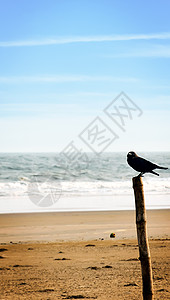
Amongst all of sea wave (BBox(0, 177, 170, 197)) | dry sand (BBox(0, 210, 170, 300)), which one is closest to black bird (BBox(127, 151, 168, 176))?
dry sand (BBox(0, 210, 170, 300))

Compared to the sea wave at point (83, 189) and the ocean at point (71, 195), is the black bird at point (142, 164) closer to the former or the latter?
the ocean at point (71, 195)

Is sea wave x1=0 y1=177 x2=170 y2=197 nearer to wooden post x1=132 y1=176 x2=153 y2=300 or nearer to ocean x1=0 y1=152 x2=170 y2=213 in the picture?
ocean x1=0 y1=152 x2=170 y2=213

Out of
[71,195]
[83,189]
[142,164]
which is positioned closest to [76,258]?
[142,164]

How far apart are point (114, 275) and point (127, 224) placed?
21.0 feet

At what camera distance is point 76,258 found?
32.2 feet

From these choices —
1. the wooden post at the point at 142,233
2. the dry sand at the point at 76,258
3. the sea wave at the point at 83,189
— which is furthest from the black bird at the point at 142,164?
the sea wave at the point at 83,189

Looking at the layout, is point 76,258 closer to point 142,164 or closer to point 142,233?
point 142,164

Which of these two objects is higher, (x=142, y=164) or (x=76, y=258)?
(x=142, y=164)

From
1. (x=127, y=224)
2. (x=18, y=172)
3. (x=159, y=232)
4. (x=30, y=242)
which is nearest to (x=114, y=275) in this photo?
(x=30, y=242)

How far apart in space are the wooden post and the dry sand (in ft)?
4.19

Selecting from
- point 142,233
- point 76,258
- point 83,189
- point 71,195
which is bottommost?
point 76,258

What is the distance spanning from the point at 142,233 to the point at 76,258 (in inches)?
174

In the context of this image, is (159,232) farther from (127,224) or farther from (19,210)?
(19,210)

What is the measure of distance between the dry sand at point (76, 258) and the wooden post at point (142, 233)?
128 cm
